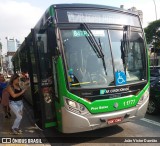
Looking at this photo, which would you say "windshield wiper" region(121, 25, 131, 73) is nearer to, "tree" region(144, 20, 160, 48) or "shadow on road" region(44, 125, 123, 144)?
"shadow on road" region(44, 125, 123, 144)

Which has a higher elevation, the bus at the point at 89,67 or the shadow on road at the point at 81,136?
the bus at the point at 89,67

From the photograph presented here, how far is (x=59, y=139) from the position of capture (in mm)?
6051

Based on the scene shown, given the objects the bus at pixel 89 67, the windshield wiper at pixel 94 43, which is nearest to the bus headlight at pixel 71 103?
the bus at pixel 89 67

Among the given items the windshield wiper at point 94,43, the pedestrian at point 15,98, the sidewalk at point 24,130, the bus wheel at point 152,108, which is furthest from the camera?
the bus wheel at point 152,108

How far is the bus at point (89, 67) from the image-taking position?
16.9 ft

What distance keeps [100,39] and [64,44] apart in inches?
34.6

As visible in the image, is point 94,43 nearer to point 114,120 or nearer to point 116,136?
point 114,120

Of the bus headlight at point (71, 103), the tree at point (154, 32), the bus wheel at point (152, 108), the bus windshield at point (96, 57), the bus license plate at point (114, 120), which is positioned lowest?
the bus wheel at point (152, 108)

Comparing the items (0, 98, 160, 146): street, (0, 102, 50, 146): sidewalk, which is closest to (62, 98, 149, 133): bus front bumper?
(0, 98, 160, 146): street

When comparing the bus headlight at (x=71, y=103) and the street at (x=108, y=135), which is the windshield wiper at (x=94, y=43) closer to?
the bus headlight at (x=71, y=103)

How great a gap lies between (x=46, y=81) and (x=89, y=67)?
1146 mm

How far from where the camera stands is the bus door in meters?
5.60

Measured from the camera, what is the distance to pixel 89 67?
5363 mm

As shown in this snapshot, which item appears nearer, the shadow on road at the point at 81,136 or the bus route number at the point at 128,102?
the bus route number at the point at 128,102
